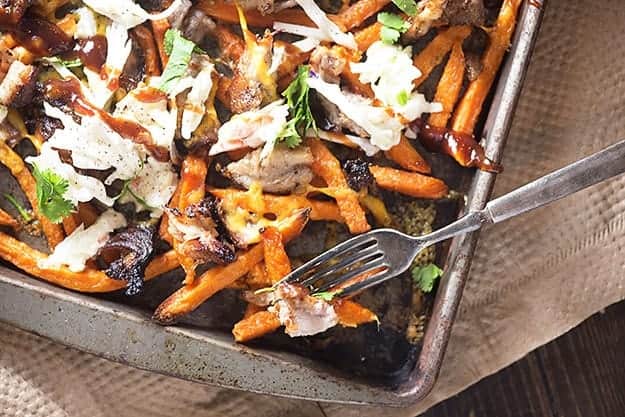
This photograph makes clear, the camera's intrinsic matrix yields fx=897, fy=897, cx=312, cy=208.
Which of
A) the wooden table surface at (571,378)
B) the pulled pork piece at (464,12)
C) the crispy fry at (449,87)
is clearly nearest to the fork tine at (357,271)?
the crispy fry at (449,87)

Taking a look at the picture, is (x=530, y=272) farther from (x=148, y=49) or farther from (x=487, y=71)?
(x=148, y=49)

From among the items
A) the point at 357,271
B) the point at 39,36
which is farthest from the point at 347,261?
the point at 39,36

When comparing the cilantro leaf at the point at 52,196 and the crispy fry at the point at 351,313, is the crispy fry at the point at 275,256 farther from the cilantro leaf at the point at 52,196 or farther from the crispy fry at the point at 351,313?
the cilantro leaf at the point at 52,196

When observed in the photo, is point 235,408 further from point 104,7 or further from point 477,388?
point 104,7

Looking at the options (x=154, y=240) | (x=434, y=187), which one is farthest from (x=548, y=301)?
(x=154, y=240)

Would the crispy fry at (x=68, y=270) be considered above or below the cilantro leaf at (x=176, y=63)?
below

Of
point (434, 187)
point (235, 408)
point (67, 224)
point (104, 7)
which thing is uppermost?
point (104, 7)

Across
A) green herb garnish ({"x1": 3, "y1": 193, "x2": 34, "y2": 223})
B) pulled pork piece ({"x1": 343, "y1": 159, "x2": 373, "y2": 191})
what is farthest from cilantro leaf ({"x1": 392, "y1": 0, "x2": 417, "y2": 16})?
green herb garnish ({"x1": 3, "y1": 193, "x2": 34, "y2": 223})
